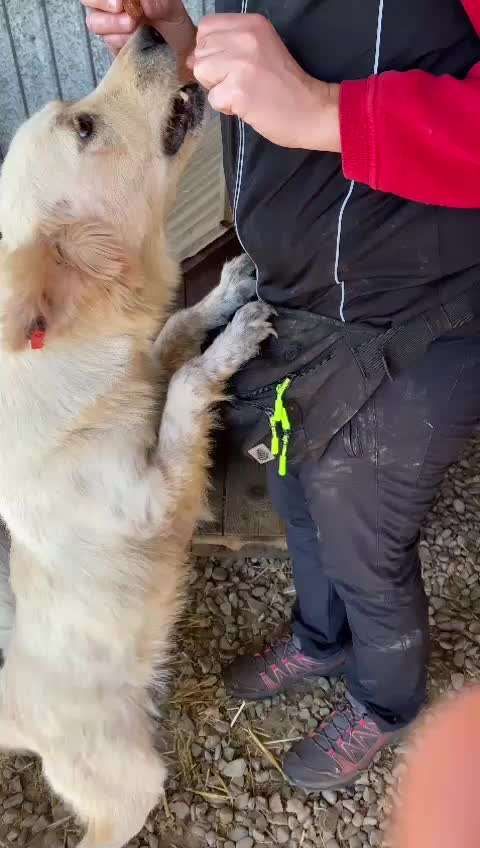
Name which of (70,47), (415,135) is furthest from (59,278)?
(70,47)

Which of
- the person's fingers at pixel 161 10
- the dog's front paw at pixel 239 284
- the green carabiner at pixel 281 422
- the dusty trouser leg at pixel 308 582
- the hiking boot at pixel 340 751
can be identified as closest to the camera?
the green carabiner at pixel 281 422

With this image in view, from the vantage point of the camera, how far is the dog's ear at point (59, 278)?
1.34 meters

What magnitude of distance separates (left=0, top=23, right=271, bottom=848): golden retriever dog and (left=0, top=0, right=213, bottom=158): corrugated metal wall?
1771mm

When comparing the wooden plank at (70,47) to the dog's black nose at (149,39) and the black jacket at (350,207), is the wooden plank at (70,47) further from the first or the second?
the black jacket at (350,207)

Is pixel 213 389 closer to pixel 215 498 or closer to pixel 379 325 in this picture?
pixel 379 325

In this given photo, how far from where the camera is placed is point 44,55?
3211mm

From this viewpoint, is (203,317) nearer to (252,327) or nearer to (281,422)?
(252,327)

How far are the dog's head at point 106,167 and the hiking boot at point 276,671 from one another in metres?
1.45

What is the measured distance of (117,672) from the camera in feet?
6.32

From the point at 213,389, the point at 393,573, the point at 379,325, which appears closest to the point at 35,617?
the point at 213,389

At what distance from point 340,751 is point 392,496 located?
3.47 ft

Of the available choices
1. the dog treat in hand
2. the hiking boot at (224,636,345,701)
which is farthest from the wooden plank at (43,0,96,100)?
the hiking boot at (224,636,345,701)

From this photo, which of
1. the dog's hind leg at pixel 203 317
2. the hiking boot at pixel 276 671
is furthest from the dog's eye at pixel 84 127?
the hiking boot at pixel 276 671

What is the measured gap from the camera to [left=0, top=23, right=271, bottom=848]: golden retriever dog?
1576 millimetres
